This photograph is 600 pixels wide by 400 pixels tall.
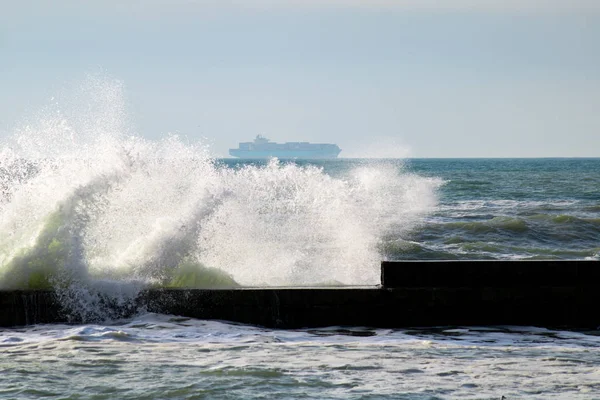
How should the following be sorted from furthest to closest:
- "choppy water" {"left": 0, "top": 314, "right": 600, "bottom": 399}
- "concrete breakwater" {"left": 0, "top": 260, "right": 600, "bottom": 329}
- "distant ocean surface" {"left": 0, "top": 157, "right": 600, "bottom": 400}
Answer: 1. "concrete breakwater" {"left": 0, "top": 260, "right": 600, "bottom": 329}
2. "distant ocean surface" {"left": 0, "top": 157, "right": 600, "bottom": 400}
3. "choppy water" {"left": 0, "top": 314, "right": 600, "bottom": 399}

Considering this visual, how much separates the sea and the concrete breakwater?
0.53 feet

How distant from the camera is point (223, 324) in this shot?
759 cm

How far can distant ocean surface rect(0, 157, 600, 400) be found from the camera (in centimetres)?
548

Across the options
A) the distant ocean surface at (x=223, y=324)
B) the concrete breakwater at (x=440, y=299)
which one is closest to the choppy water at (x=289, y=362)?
the distant ocean surface at (x=223, y=324)

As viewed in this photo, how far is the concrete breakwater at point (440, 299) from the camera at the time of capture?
766 centimetres

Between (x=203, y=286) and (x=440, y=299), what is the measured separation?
248 centimetres

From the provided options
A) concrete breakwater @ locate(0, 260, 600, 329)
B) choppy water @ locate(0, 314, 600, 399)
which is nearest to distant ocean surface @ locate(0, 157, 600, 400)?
choppy water @ locate(0, 314, 600, 399)

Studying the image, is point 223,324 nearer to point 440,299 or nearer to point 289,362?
point 289,362

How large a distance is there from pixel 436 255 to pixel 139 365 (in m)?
10.1

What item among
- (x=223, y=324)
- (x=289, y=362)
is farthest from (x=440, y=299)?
(x=289, y=362)

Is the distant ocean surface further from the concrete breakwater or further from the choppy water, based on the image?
the concrete breakwater

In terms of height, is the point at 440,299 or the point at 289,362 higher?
the point at 440,299

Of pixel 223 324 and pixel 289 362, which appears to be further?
pixel 223 324

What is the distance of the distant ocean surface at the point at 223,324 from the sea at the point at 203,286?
18mm
